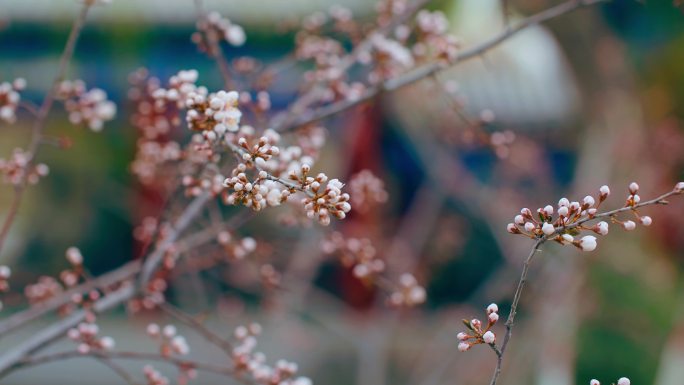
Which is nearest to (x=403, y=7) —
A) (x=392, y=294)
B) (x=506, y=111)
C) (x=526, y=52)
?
(x=392, y=294)

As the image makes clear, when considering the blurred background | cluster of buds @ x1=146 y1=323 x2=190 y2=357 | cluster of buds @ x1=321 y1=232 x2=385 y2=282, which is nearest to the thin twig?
the blurred background

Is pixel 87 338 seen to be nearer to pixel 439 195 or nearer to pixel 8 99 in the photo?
pixel 8 99

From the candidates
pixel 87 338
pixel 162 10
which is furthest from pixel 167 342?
pixel 162 10

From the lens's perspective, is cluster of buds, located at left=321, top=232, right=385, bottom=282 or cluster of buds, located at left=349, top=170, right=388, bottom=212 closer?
cluster of buds, located at left=321, top=232, right=385, bottom=282

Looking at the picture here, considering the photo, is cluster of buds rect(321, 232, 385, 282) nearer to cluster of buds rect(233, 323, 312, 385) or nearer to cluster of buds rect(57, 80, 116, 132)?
cluster of buds rect(233, 323, 312, 385)

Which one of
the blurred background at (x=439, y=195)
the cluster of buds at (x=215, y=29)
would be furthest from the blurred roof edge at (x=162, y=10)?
the cluster of buds at (x=215, y=29)

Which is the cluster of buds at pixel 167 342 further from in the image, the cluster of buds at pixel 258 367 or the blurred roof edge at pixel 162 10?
the blurred roof edge at pixel 162 10
